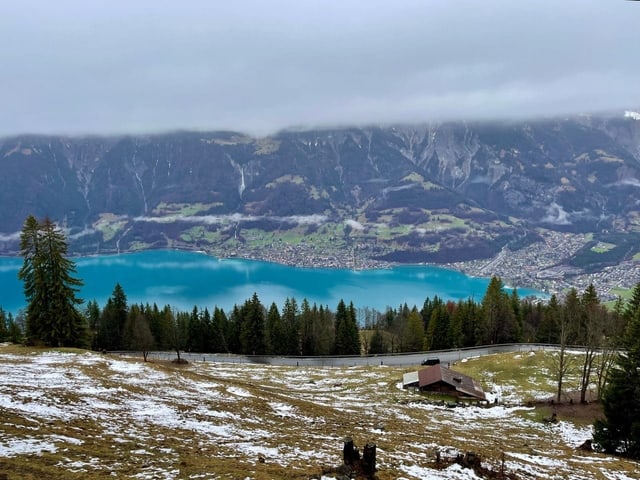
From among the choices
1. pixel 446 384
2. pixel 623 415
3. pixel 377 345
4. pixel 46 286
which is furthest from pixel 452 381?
pixel 377 345

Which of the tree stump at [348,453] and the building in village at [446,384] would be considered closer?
the tree stump at [348,453]

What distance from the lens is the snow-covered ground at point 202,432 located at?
14102mm

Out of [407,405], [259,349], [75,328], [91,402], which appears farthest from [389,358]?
[91,402]

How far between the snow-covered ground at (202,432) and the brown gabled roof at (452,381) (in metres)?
13.1

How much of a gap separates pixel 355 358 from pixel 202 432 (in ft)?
228

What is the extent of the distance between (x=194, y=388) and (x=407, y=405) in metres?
23.2

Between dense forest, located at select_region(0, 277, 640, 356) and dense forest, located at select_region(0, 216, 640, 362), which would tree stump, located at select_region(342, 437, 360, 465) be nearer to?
dense forest, located at select_region(0, 216, 640, 362)

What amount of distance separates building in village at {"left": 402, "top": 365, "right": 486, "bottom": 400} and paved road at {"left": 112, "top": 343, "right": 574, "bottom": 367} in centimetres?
2371

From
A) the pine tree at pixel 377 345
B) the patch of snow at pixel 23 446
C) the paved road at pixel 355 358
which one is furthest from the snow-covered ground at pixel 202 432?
the pine tree at pixel 377 345

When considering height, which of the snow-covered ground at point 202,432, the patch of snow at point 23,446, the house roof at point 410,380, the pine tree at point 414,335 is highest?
the patch of snow at point 23,446

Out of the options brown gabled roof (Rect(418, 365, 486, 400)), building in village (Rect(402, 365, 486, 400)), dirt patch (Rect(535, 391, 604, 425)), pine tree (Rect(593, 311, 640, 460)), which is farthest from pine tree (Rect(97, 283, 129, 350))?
pine tree (Rect(593, 311, 640, 460))

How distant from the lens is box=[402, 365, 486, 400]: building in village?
50562 mm

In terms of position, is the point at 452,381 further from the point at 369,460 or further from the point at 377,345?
the point at 377,345

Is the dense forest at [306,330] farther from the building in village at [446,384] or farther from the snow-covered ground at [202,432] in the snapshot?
the snow-covered ground at [202,432]
